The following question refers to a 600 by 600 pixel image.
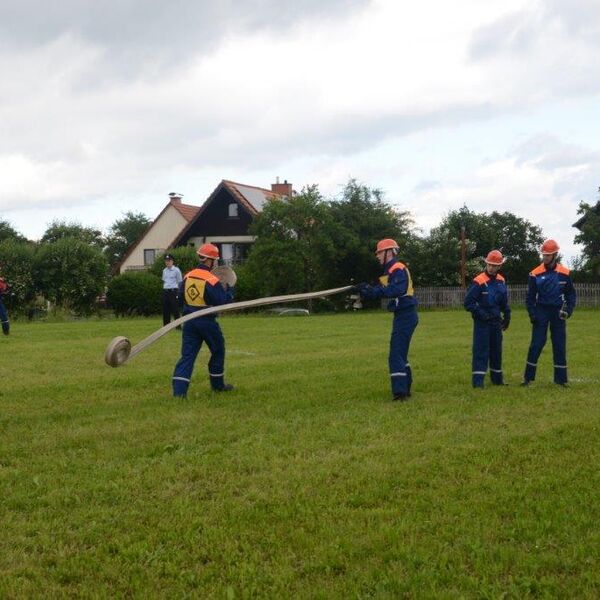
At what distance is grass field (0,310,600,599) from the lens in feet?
13.8

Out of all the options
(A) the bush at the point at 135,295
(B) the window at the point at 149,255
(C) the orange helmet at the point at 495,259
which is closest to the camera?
(C) the orange helmet at the point at 495,259

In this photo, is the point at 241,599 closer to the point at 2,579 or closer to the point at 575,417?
the point at 2,579

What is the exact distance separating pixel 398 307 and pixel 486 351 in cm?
165

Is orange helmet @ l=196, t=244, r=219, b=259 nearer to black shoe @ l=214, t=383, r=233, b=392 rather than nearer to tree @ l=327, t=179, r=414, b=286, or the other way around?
black shoe @ l=214, t=383, r=233, b=392

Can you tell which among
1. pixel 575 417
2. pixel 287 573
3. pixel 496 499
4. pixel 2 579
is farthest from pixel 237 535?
pixel 575 417

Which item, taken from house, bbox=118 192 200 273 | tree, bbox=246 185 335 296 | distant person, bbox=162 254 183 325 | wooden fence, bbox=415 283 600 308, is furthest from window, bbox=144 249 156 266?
distant person, bbox=162 254 183 325

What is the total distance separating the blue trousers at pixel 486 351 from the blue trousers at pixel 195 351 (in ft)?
11.4

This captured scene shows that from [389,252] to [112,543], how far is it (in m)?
6.24

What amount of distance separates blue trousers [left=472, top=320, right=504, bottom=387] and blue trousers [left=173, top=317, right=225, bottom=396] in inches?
137

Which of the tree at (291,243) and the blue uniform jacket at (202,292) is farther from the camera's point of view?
the tree at (291,243)

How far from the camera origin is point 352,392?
33.5 feet

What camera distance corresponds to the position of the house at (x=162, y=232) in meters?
62.0

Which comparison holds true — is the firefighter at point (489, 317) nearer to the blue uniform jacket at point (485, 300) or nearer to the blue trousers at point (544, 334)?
the blue uniform jacket at point (485, 300)

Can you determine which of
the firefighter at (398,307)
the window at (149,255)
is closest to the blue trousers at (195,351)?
the firefighter at (398,307)
